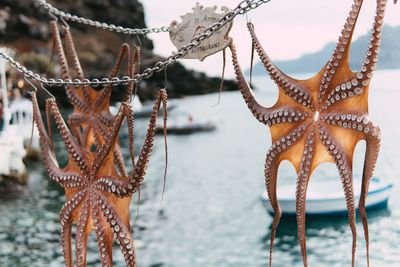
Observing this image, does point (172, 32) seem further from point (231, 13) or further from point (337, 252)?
point (337, 252)

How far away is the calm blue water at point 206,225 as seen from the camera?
14453 mm

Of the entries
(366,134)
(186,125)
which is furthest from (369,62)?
(186,125)

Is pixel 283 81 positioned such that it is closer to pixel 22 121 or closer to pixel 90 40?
pixel 22 121

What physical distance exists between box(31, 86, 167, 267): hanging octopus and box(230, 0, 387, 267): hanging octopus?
651mm

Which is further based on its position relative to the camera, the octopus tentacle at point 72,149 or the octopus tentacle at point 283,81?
the octopus tentacle at point 72,149

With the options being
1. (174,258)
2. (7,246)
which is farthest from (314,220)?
(7,246)

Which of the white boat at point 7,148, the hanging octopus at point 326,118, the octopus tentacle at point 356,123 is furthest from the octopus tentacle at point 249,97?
the white boat at point 7,148

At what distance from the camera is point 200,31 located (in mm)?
3773

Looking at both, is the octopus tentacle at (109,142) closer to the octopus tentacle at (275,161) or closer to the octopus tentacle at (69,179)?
the octopus tentacle at (69,179)

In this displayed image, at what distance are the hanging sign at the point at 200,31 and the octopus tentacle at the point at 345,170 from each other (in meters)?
0.87

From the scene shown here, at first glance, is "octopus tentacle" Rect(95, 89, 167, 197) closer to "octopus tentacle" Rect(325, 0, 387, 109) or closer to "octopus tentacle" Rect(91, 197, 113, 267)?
"octopus tentacle" Rect(91, 197, 113, 267)

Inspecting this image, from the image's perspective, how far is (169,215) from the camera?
1916cm

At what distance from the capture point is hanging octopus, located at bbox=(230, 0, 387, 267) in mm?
2982

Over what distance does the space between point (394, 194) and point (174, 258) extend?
9.40 m
